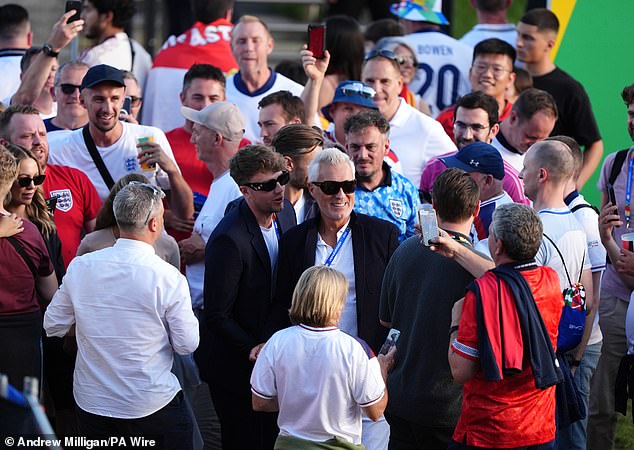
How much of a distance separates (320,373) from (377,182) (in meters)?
1.92

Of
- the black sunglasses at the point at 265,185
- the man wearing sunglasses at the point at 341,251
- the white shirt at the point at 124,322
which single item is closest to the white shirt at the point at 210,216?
the black sunglasses at the point at 265,185

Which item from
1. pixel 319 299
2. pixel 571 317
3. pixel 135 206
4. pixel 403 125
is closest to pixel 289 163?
pixel 135 206

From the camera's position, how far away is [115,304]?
447 centimetres

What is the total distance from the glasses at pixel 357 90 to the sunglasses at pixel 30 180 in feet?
7.78

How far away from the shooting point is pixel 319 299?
13.3ft

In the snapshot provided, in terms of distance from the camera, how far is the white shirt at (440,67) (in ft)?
28.8

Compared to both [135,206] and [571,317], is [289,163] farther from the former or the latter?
[571,317]

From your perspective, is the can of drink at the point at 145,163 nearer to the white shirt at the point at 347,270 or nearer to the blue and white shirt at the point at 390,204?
the blue and white shirt at the point at 390,204

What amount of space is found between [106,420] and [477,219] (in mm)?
2224

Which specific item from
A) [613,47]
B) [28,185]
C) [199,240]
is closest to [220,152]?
[199,240]

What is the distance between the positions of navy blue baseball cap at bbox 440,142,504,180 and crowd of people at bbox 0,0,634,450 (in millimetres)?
13

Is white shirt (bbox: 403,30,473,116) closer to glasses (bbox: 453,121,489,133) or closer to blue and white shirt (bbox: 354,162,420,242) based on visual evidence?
glasses (bbox: 453,121,489,133)

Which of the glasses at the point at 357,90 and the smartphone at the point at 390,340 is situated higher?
the glasses at the point at 357,90

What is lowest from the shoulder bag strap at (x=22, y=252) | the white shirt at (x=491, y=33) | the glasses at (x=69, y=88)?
the shoulder bag strap at (x=22, y=252)
